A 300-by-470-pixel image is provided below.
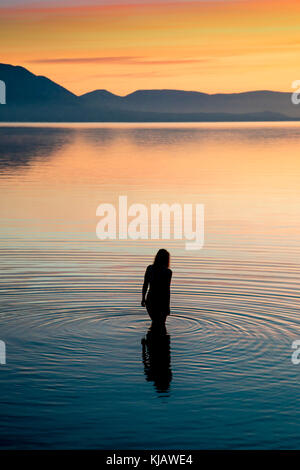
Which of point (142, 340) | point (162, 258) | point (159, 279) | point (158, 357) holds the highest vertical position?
point (162, 258)

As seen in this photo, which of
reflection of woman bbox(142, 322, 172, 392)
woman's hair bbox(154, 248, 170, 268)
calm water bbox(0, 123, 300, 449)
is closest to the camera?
calm water bbox(0, 123, 300, 449)

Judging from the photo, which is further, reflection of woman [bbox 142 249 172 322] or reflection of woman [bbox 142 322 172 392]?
reflection of woman [bbox 142 249 172 322]

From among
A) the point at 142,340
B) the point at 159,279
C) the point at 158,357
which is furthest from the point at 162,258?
the point at 158,357

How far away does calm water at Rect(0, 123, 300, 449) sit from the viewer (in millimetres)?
11109

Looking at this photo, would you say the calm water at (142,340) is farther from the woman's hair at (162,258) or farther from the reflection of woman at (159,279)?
the woman's hair at (162,258)

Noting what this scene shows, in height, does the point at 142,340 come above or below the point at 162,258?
below

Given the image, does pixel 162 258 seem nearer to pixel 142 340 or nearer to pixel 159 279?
pixel 159 279

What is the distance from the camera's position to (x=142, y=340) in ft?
50.5

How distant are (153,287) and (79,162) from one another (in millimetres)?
56146

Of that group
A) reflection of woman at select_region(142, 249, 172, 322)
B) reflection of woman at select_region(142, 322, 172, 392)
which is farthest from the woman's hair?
reflection of woman at select_region(142, 322, 172, 392)

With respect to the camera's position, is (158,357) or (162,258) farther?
(162,258)

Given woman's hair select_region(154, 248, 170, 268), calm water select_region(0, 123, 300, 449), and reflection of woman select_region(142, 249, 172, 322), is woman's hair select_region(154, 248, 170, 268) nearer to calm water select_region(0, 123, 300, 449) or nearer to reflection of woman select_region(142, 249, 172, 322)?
reflection of woman select_region(142, 249, 172, 322)

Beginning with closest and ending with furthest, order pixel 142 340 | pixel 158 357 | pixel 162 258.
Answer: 1. pixel 158 357
2. pixel 142 340
3. pixel 162 258
